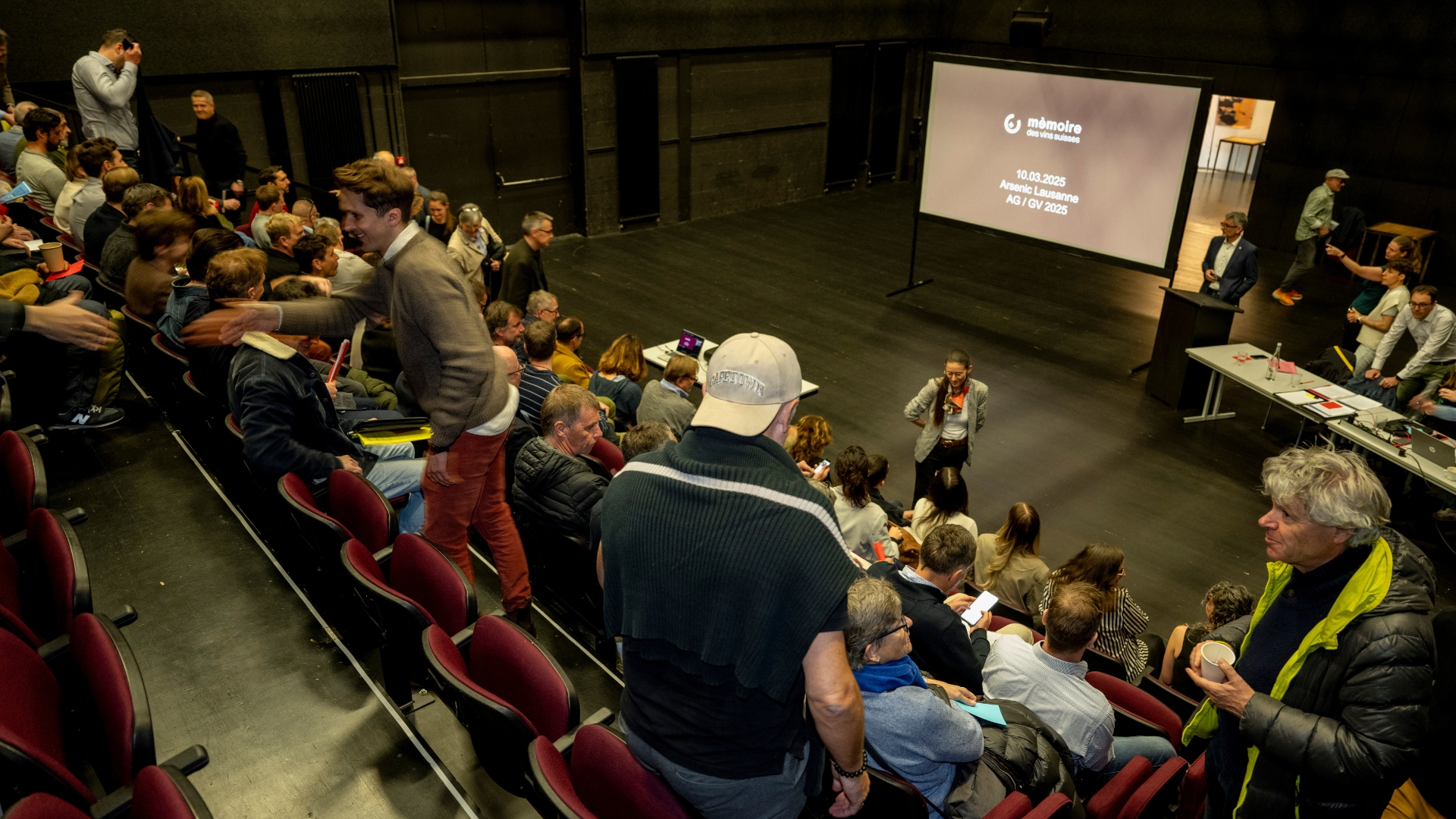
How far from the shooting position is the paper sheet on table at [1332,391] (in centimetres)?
607

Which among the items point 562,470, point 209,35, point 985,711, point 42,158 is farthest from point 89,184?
point 985,711

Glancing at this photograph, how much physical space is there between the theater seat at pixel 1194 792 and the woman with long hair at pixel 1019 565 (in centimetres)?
114

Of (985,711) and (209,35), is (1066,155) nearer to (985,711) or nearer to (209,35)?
(985,711)

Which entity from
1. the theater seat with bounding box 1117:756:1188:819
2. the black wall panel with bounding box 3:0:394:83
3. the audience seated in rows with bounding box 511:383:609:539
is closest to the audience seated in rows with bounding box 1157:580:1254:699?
the theater seat with bounding box 1117:756:1188:819

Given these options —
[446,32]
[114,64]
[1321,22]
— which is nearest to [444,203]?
[114,64]

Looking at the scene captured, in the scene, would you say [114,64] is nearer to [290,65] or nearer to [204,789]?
[290,65]

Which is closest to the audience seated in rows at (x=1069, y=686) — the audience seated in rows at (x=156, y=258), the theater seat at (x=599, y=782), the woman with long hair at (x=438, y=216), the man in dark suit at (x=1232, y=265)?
the theater seat at (x=599, y=782)

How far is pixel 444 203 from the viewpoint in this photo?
762 centimetres

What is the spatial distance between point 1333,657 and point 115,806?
9.31ft

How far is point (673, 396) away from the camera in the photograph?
4.94 m

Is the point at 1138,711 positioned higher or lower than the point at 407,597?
lower

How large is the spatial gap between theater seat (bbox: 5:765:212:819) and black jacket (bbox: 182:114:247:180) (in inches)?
296

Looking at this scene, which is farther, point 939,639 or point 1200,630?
point 1200,630

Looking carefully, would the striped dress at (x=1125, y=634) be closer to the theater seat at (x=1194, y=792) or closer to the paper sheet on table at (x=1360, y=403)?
the theater seat at (x=1194, y=792)
